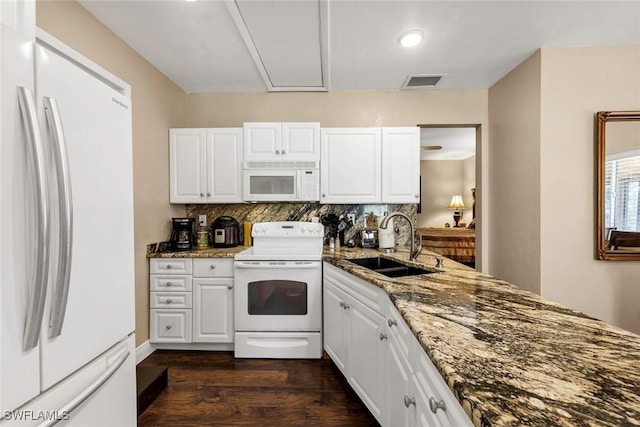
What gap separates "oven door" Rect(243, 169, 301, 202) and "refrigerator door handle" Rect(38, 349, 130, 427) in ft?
6.13

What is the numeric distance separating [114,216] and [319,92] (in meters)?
2.61

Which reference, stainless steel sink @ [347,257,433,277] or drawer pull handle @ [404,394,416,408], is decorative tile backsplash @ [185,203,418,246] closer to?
stainless steel sink @ [347,257,433,277]

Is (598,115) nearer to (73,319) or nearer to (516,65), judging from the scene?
(516,65)

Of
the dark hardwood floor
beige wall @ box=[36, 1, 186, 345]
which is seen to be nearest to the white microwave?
beige wall @ box=[36, 1, 186, 345]

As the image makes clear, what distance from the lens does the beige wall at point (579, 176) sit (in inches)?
96.1

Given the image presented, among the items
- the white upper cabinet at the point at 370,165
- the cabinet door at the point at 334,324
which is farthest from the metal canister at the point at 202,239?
the cabinet door at the point at 334,324

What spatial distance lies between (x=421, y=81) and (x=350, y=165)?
1108mm

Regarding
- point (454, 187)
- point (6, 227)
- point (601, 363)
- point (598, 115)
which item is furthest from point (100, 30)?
point (454, 187)

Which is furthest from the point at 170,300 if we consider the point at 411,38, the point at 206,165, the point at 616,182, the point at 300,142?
the point at 616,182

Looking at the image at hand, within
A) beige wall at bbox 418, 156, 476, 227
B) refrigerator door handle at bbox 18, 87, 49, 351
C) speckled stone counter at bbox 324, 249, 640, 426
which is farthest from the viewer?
beige wall at bbox 418, 156, 476, 227

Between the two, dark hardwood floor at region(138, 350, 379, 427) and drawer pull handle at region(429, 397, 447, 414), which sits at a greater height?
drawer pull handle at region(429, 397, 447, 414)

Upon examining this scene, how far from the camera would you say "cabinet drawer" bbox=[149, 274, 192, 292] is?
269 centimetres

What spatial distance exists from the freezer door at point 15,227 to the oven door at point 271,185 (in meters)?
2.14

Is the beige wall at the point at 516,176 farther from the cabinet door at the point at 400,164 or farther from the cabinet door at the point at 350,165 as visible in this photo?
the cabinet door at the point at 350,165
